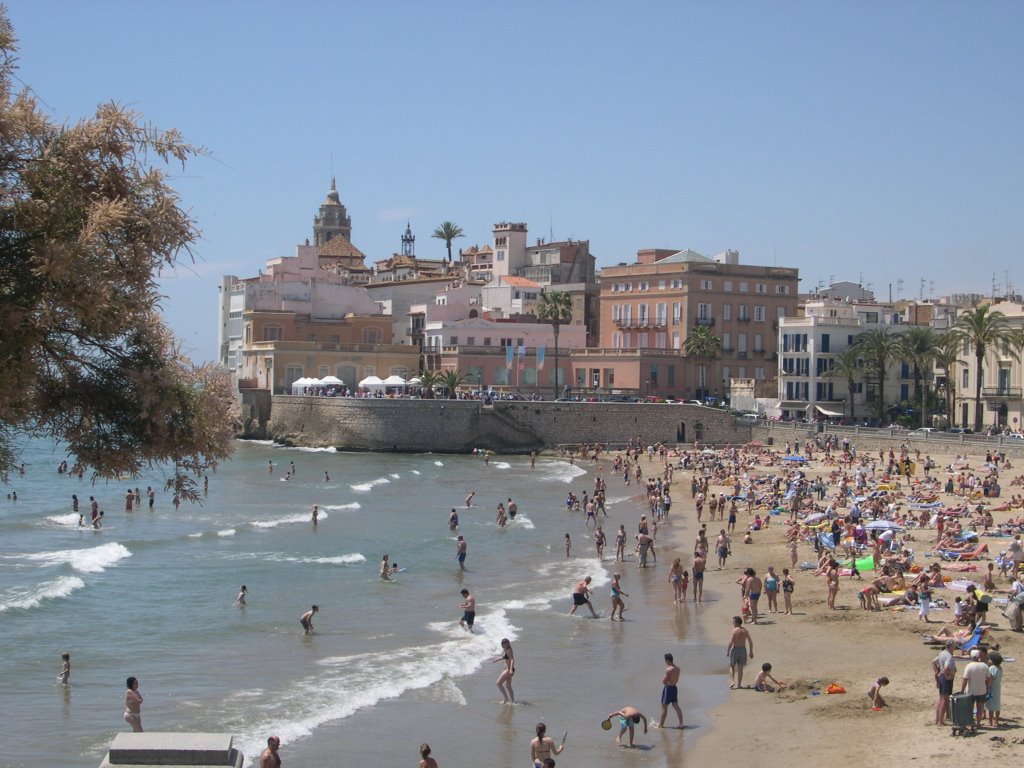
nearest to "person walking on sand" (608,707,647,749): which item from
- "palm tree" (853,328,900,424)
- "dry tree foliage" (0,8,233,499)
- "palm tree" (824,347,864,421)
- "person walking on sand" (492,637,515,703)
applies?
"person walking on sand" (492,637,515,703)

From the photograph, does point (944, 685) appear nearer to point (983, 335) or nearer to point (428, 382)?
point (983, 335)

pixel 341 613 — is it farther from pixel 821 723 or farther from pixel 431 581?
pixel 821 723

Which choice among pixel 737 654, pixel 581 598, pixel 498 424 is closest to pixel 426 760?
pixel 737 654

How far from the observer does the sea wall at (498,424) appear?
6625 cm

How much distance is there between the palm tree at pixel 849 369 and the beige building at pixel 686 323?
20.0 feet

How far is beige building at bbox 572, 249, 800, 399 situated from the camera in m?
75.6

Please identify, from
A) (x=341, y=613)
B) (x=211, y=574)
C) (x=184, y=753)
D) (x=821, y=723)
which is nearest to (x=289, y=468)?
(x=211, y=574)

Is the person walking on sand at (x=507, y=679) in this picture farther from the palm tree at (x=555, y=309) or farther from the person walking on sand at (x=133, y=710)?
the palm tree at (x=555, y=309)

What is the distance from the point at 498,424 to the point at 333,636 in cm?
4375

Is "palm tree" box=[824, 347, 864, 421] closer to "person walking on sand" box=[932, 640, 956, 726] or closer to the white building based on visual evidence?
the white building

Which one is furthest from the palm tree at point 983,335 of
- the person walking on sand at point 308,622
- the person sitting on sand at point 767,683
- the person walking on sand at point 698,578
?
the person walking on sand at point 308,622

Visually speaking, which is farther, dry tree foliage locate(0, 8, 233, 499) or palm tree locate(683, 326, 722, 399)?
palm tree locate(683, 326, 722, 399)

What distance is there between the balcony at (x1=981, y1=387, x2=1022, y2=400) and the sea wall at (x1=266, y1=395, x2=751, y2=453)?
13.3 metres

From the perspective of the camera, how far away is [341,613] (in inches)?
1008
